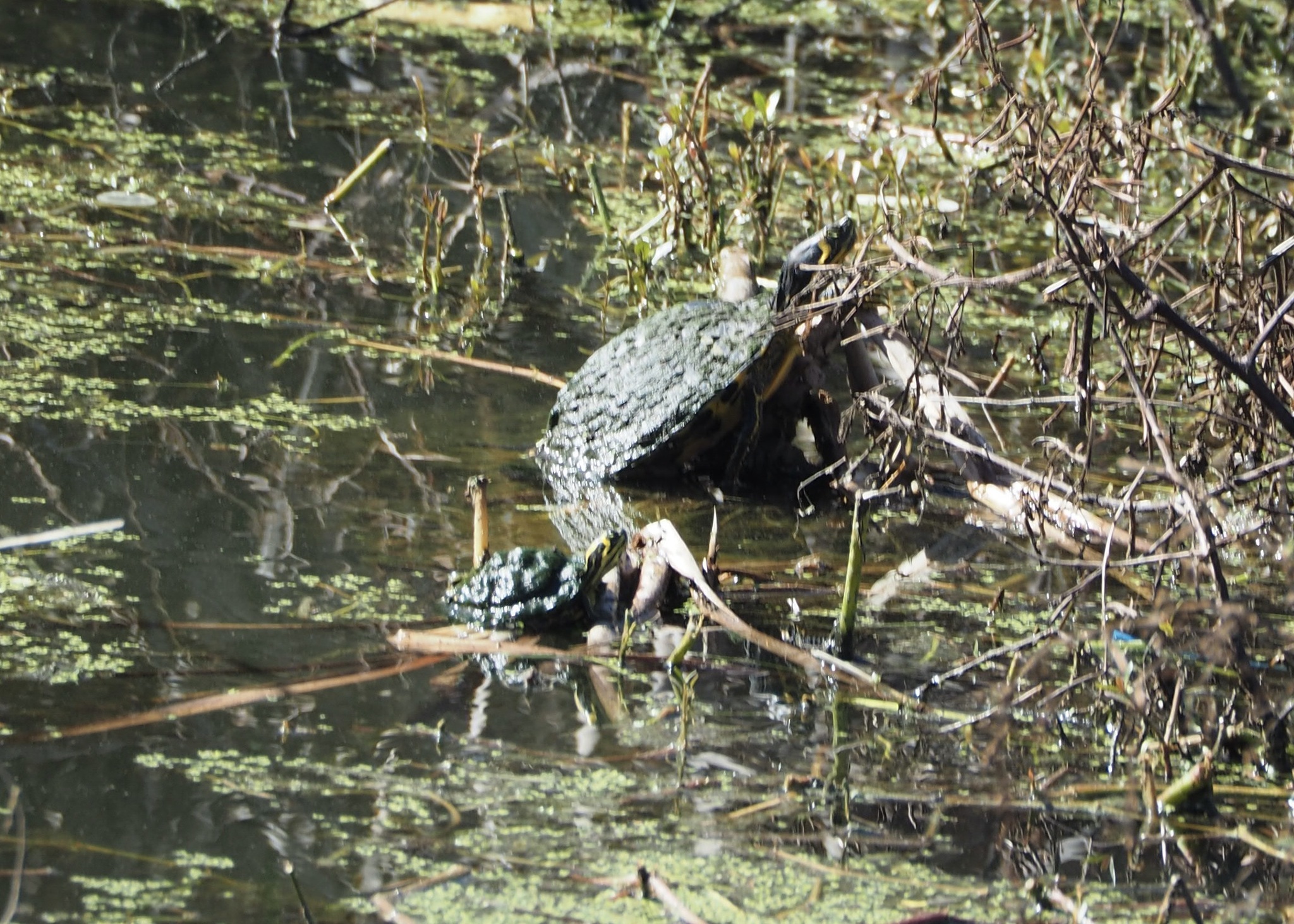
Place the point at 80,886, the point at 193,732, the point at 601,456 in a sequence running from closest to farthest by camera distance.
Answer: the point at 80,886
the point at 193,732
the point at 601,456

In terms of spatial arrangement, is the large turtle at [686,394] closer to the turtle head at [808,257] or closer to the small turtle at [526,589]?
the turtle head at [808,257]

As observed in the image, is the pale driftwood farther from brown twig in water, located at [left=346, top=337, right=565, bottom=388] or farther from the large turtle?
brown twig in water, located at [left=346, top=337, right=565, bottom=388]

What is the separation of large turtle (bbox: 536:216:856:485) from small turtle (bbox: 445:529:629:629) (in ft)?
2.70

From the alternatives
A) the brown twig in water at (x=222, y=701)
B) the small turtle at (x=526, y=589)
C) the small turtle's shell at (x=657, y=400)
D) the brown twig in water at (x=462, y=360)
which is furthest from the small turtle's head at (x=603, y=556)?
the brown twig in water at (x=462, y=360)

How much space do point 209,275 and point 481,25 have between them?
362cm

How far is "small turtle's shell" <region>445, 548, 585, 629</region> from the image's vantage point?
2.81 m

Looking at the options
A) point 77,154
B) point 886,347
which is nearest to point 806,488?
point 886,347

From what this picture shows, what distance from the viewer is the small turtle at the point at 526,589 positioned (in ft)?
9.22

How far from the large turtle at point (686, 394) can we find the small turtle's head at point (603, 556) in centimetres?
72

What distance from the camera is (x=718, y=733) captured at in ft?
8.29

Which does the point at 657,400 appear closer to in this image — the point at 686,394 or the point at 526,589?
the point at 686,394

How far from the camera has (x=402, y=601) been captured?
2.90 m

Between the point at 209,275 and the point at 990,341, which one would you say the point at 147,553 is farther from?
the point at 990,341

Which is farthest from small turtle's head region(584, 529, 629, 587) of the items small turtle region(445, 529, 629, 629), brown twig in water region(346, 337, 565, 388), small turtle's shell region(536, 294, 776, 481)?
brown twig in water region(346, 337, 565, 388)
